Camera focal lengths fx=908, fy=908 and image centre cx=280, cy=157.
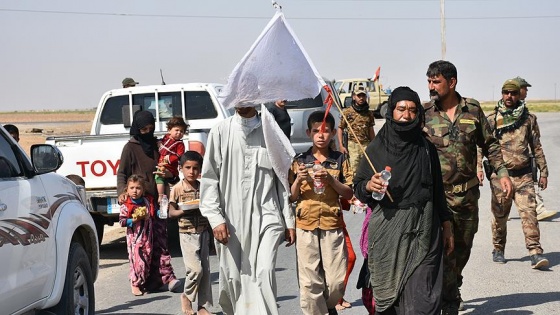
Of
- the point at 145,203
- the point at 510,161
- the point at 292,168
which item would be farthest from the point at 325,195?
the point at 510,161

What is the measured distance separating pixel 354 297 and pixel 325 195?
7.25ft

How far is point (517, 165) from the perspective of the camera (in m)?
10.3

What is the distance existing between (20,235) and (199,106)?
27.4 feet

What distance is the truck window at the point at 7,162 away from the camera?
18.9 feet

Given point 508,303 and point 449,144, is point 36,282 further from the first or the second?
point 508,303

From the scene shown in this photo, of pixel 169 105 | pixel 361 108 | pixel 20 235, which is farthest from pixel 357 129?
pixel 20 235

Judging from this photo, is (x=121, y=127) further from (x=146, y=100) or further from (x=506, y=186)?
(x=506, y=186)

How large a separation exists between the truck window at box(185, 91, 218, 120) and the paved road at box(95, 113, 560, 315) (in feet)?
7.62

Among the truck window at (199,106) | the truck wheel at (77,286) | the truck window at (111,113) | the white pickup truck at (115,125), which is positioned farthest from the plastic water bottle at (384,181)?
the truck window at (111,113)

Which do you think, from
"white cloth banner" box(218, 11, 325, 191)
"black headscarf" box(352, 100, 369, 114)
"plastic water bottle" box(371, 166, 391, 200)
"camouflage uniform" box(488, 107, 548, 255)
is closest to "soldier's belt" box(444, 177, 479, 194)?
"white cloth banner" box(218, 11, 325, 191)

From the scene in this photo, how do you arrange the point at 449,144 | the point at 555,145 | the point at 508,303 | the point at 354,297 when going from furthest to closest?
the point at 555,145, the point at 354,297, the point at 508,303, the point at 449,144

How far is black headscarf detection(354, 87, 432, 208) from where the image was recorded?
5.90 m

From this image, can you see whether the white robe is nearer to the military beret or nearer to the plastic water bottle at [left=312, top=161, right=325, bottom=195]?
the plastic water bottle at [left=312, top=161, right=325, bottom=195]

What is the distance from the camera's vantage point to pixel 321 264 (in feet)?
22.8
